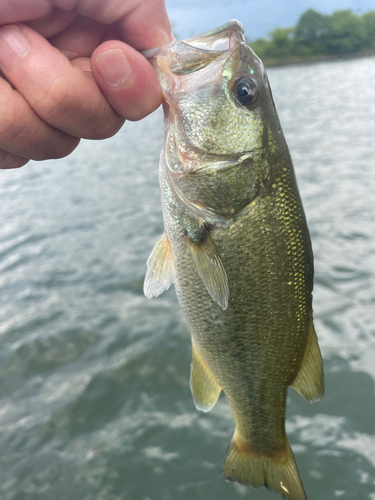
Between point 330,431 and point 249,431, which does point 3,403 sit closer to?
point 249,431

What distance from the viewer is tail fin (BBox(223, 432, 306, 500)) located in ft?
7.25

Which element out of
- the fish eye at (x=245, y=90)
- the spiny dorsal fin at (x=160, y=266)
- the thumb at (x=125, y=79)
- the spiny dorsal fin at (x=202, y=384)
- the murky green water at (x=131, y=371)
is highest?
the thumb at (x=125, y=79)

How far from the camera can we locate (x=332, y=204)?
27.3 ft

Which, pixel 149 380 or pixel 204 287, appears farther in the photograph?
pixel 149 380

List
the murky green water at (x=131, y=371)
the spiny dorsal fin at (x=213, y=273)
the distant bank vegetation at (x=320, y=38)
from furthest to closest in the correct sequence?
the distant bank vegetation at (x=320, y=38) → the murky green water at (x=131, y=371) → the spiny dorsal fin at (x=213, y=273)

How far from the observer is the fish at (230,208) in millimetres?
1888

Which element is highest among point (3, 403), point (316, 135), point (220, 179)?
point (220, 179)

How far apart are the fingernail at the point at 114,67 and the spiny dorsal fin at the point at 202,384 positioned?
1539mm

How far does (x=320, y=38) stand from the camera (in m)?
94.1

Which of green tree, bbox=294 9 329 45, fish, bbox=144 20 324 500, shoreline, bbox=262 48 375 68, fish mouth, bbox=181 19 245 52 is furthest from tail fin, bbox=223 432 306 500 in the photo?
green tree, bbox=294 9 329 45

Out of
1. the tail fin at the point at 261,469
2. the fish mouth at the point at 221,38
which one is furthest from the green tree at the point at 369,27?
the tail fin at the point at 261,469

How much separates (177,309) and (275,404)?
11.0 ft

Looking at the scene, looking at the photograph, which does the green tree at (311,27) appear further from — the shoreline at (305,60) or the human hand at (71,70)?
the human hand at (71,70)

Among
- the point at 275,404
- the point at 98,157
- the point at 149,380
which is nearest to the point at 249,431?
the point at 275,404
